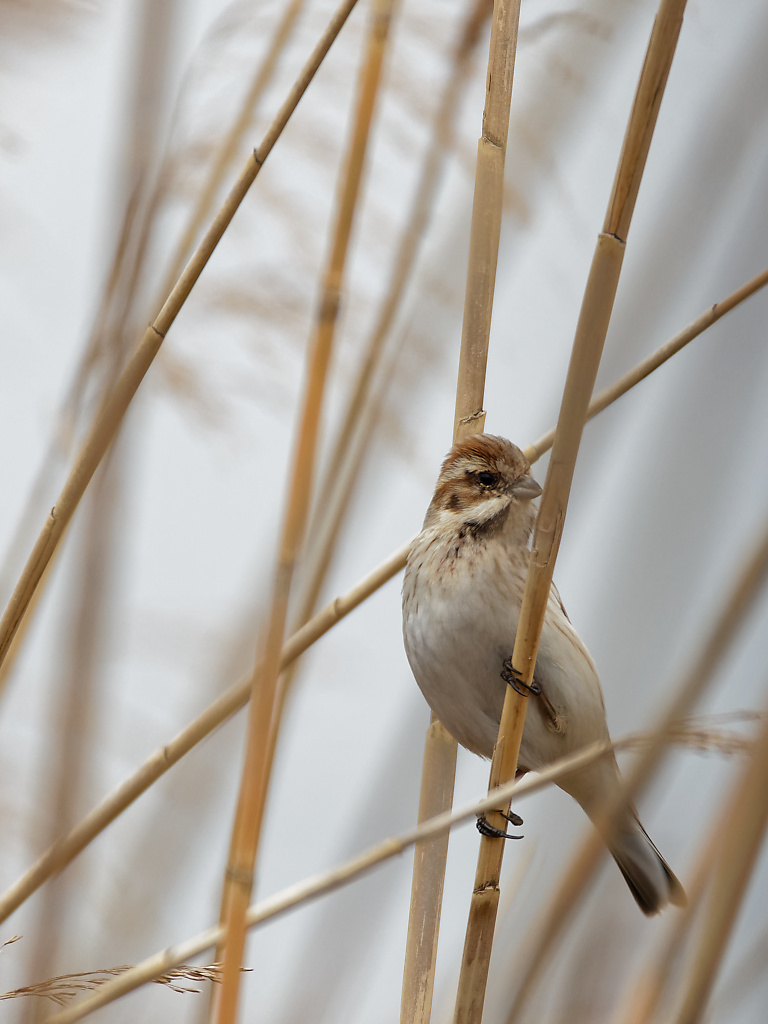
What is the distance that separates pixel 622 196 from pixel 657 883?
1.25 meters

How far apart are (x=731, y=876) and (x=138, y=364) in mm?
672

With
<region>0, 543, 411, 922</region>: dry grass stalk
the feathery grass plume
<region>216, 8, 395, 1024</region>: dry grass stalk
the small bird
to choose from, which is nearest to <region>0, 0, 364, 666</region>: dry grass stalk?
<region>216, 8, 395, 1024</region>: dry grass stalk

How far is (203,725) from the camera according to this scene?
1021mm

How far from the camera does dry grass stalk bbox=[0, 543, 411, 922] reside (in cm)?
97

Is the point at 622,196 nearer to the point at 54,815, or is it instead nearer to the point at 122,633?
the point at 54,815

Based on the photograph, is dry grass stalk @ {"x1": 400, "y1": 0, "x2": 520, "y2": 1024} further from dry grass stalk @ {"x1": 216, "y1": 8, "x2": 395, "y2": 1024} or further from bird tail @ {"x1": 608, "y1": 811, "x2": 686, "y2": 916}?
bird tail @ {"x1": 608, "y1": 811, "x2": 686, "y2": 916}

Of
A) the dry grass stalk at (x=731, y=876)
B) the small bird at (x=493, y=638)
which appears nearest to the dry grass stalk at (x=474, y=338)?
the small bird at (x=493, y=638)

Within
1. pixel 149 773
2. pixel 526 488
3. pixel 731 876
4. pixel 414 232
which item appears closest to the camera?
pixel 731 876

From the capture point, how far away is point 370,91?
3.09 ft

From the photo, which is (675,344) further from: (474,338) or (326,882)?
(326,882)

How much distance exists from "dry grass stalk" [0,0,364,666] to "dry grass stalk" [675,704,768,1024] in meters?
0.62

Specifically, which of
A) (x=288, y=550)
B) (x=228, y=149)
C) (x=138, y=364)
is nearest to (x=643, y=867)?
(x=288, y=550)

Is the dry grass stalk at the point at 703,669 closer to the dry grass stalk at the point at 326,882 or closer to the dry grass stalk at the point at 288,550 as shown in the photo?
the dry grass stalk at the point at 326,882

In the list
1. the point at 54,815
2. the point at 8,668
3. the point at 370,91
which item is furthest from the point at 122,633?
the point at 370,91
